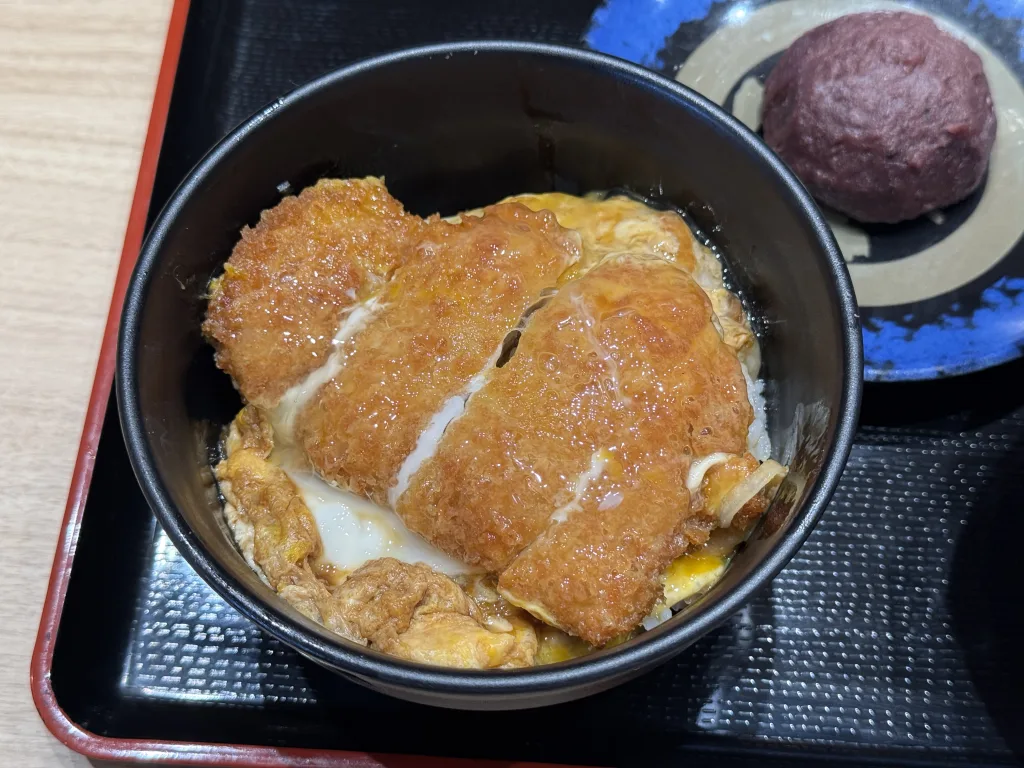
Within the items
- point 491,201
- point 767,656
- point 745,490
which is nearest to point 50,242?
point 491,201

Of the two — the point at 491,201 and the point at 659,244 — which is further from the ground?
the point at 659,244

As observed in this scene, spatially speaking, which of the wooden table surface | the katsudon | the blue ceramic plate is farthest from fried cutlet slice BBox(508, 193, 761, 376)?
the wooden table surface

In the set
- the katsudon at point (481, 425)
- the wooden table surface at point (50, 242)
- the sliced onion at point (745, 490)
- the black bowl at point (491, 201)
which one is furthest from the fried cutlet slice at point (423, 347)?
the wooden table surface at point (50, 242)

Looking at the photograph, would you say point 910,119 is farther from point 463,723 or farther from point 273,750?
point 273,750

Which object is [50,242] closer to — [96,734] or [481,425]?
[96,734]

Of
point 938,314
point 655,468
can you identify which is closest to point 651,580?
point 655,468

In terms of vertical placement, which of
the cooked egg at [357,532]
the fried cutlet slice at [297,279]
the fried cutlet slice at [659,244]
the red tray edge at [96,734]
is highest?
the fried cutlet slice at [659,244]

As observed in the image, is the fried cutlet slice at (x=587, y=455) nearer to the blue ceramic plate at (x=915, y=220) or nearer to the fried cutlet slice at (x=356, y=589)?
the fried cutlet slice at (x=356, y=589)
